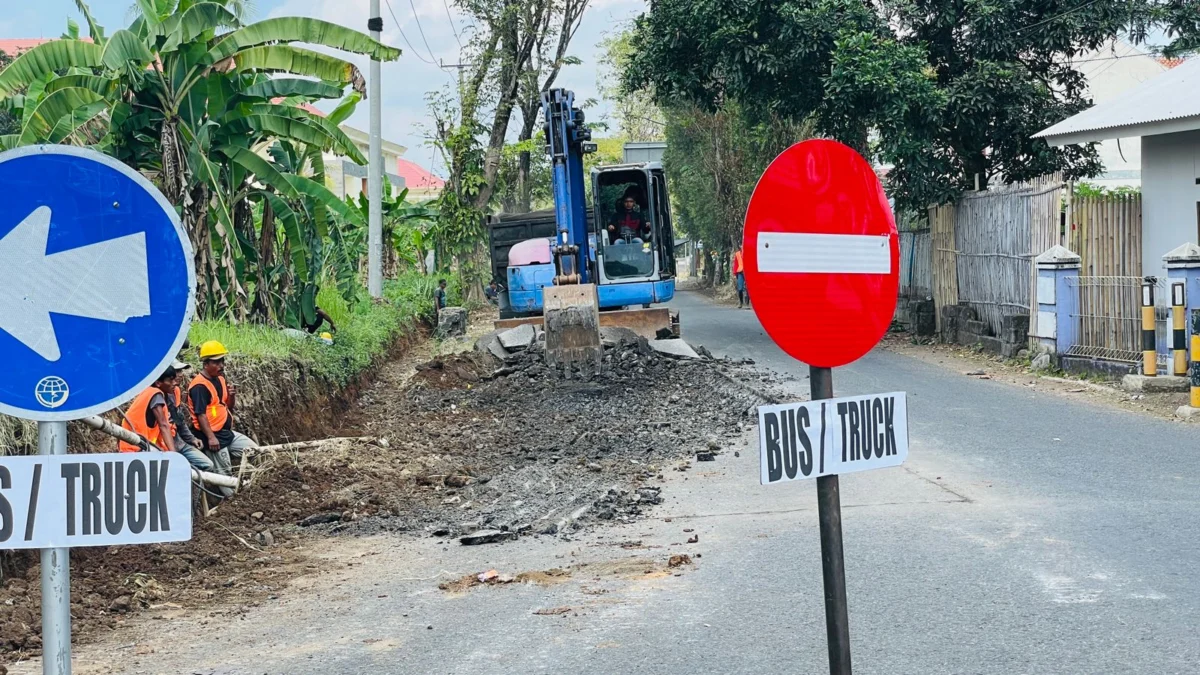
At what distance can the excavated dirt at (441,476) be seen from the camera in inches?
296

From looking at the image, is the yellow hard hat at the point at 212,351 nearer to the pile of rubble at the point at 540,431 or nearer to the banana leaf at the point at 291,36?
the pile of rubble at the point at 540,431

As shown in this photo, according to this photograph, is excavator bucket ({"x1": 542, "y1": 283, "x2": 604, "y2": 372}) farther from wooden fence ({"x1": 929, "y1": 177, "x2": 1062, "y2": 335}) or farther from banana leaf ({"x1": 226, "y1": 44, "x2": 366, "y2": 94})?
wooden fence ({"x1": 929, "y1": 177, "x2": 1062, "y2": 335})

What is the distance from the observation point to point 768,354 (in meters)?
22.1

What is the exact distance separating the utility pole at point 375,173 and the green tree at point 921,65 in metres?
5.33

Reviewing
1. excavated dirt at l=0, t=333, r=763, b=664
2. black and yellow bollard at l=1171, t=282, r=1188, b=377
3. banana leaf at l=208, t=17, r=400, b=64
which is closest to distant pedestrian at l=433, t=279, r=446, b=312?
excavated dirt at l=0, t=333, r=763, b=664

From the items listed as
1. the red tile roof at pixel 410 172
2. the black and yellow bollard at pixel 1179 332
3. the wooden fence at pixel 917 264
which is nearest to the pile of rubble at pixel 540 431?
the black and yellow bollard at pixel 1179 332

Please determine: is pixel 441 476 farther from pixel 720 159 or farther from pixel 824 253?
pixel 720 159

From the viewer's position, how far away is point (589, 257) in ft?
71.6

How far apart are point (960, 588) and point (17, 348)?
5.13 metres

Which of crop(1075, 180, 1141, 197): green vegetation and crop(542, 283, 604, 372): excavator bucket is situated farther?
crop(1075, 180, 1141, 197): green vegetation

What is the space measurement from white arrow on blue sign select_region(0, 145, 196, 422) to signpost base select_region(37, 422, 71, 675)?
0.07 meters

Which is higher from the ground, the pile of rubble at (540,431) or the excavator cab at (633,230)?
the excavator cab at (633,230)

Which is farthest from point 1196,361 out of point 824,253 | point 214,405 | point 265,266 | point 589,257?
point 265,266

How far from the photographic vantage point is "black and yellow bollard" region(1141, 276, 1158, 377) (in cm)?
1498
